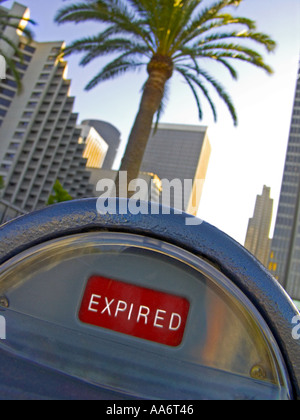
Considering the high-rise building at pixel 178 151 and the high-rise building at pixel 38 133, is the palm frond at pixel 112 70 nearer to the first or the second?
the high-rise building at pixel 38 133

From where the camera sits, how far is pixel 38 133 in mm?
58344

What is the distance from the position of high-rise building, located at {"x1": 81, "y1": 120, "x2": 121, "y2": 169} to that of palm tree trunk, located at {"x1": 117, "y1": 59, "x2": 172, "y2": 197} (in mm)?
135492

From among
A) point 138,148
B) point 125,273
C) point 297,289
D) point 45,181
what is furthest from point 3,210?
point 297,289

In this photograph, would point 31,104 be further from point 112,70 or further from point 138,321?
point 138,321

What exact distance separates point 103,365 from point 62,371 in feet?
0.21

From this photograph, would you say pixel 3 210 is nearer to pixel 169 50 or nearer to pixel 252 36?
pixel 169 50

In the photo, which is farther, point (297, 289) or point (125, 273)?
point (297, 289)

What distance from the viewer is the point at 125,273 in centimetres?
66

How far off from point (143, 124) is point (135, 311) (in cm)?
832

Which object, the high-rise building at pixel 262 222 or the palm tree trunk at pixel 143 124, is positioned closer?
the palm tree trunk at pixel 143 124

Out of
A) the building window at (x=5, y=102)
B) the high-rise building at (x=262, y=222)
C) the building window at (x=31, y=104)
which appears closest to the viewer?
the building window at (x=5, y=102)

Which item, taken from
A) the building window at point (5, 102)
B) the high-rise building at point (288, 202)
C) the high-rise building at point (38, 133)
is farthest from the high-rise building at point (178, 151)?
the building window at point (5, 102)

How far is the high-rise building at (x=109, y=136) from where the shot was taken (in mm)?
147125

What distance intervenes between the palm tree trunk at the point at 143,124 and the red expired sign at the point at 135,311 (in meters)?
7.79
